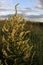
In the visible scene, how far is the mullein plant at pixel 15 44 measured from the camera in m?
4.22

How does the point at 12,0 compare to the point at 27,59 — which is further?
the point at 12,0

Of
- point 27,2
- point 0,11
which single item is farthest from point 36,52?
point 27,2

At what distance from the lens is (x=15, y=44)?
168 inches

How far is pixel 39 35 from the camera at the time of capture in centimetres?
590

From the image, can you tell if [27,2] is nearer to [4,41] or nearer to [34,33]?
[34,33]

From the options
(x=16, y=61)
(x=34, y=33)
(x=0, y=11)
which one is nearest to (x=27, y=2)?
(x=0, y=11)

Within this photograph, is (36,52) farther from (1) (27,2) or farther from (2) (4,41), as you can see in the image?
(1) (27,2)

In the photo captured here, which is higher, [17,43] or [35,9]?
[17,43]

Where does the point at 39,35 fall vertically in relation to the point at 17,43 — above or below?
below

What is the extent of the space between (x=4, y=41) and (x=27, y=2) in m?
6.19

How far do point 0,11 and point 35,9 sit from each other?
3.84ft

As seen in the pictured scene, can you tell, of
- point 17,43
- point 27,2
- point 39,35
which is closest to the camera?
point 17,43

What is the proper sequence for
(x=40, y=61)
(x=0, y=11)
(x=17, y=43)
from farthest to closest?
(x=0, y=11) → (x=40, y=61) → (x=17, y=43)

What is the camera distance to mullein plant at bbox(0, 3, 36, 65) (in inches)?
166
